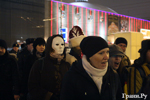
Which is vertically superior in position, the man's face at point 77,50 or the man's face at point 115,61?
the man's face at point 77,50

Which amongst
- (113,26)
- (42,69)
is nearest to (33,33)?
(113,26)

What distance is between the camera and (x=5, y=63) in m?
4.06

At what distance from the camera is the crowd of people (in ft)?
6.43

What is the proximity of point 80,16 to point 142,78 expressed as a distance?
14.7 metres

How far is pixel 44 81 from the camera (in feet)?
9.90

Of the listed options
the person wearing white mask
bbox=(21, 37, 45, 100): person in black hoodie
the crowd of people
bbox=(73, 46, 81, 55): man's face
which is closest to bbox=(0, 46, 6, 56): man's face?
the crowd of people

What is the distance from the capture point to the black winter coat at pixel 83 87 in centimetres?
192

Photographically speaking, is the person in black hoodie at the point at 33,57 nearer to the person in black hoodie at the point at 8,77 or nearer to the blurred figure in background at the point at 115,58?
the person in black hoodie at the point at 8,77

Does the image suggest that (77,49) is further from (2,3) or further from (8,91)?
(2,3)

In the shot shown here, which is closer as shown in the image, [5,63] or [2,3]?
[5,63]

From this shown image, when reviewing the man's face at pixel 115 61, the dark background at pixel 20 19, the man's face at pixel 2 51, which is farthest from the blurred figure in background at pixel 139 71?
the dark background at pixel 20 19

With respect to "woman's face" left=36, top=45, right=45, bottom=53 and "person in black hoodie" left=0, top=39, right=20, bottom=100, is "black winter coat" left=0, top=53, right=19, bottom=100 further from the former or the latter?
"woman's face" left=36, top=45, right=45, bottom=53

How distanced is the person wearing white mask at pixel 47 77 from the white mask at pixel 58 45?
0.29 feet

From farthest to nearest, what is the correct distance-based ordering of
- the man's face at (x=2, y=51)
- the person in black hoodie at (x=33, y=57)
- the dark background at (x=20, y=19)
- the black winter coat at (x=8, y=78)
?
the dark background at (x=20, y=19) → the person in black hoodie at (x=33, y=57) → the man's face at (x=2, y=51) → the black winter coat at (x=8, y=78)
